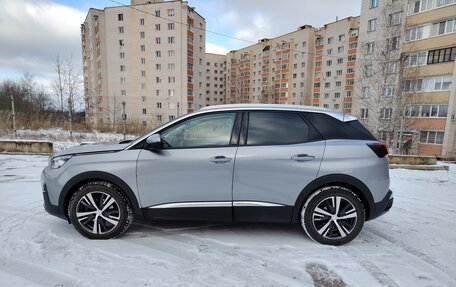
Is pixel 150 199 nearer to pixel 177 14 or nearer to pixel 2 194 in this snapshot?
pixel 2 194

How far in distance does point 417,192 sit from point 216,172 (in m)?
5.31

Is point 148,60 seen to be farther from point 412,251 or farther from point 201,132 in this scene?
point 412,251

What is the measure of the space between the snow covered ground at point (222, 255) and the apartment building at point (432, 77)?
979 inches

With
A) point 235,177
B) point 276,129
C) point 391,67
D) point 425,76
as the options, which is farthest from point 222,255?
point 425,76

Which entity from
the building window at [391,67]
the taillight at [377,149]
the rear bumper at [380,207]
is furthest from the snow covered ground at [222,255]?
the building window at [391,67]

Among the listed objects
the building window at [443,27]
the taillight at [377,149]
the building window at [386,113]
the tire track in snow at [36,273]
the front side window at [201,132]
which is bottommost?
the tire track in snow at [36,273]

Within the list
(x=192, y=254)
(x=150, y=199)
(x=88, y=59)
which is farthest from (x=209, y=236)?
(x=88, y=59)

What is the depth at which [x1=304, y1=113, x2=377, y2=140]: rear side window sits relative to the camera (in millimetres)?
3116

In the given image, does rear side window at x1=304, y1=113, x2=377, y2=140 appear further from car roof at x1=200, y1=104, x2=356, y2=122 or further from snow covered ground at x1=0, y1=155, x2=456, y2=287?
snow covered ground at x1=0, y1=155, x2=456, y2=287

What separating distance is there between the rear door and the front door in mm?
141

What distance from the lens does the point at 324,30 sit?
55.7 meters

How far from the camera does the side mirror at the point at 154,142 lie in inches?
117

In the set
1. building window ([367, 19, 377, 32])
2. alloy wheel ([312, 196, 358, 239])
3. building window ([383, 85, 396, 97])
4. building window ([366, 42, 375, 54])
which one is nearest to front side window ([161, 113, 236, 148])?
alloy wheel ([312, 196, 358, 239])

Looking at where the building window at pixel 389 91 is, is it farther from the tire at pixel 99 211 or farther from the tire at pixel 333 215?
the tire at pixel 99 211
